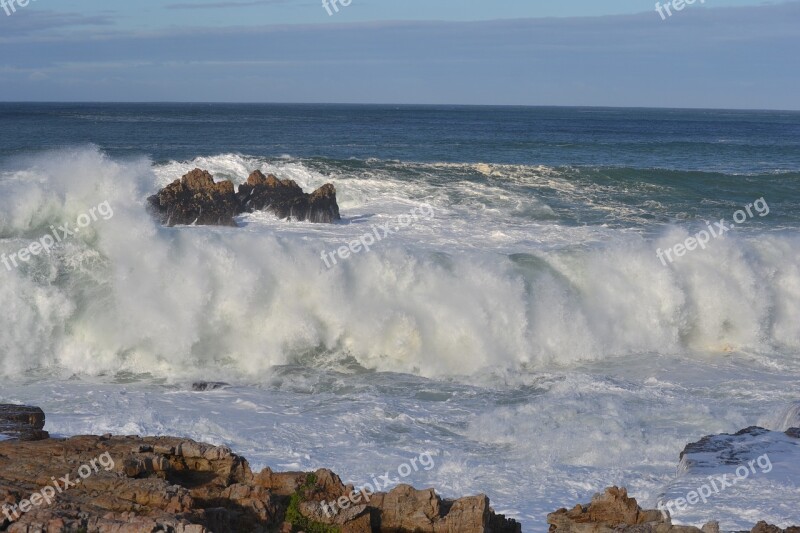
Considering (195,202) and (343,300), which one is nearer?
(343,300)

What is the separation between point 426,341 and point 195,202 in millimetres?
9789

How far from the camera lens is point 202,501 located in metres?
8.38

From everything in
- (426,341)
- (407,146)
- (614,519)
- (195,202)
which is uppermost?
(407,146)

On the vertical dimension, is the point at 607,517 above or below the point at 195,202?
below

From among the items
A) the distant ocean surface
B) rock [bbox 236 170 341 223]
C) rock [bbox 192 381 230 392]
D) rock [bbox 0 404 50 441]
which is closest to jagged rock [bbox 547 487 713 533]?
the distant ocean surface

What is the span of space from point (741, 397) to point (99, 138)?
52.9m

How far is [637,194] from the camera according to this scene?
117ft

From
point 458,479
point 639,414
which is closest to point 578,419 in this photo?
point 639,414

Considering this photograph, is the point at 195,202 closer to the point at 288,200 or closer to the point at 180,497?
the point at 288,200

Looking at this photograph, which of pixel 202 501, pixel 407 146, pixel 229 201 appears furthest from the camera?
pixel 407 146

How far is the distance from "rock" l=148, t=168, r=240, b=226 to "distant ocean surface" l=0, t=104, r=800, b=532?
0.68 m

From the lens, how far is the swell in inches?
719

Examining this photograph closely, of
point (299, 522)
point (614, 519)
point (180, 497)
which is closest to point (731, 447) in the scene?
point (614, 519)

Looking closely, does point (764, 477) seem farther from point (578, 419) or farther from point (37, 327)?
point (37, 327)
